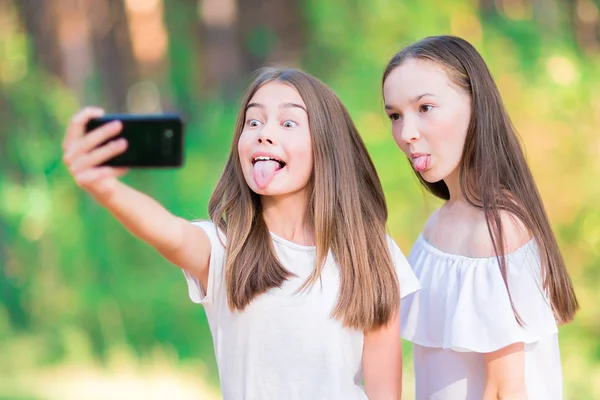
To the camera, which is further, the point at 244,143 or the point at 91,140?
the point at 244,143

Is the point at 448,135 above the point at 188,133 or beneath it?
beneath

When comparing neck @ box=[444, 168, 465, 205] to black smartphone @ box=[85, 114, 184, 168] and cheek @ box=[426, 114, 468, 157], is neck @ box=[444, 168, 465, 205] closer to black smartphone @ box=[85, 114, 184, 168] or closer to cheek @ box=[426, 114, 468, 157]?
cheek @ box=[426, 114, 468, 157]

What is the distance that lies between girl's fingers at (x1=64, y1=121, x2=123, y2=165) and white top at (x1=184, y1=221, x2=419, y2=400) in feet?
1.74

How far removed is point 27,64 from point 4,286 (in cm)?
132

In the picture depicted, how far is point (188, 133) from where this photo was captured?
15.6ft

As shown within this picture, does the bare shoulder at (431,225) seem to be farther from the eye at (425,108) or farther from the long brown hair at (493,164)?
the eye at (425,108)

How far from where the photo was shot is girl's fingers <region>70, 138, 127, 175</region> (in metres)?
1.31

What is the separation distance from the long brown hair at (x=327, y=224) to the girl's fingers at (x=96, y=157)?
563 millimetres

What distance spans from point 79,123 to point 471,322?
98 centimetres

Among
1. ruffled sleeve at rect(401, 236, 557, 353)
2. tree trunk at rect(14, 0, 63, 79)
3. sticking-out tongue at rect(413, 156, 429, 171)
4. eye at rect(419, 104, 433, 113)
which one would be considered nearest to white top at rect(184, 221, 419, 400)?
ruffled sleeve at rect(401, 236, 557, 353)

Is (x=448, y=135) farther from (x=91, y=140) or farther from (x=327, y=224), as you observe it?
(x=91, y=140)

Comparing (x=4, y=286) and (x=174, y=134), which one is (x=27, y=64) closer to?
(x=4, y=286)

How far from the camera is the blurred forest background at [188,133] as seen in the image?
4316mm

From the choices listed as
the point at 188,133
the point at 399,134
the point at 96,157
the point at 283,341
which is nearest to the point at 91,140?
the point at 96,157
